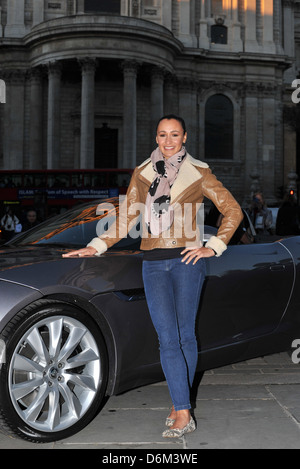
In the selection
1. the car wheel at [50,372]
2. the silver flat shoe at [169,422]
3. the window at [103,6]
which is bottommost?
the silver flat shoe at [169,422]

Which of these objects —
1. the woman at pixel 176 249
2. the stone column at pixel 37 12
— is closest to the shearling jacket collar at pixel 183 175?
the woman at pixel 176 249

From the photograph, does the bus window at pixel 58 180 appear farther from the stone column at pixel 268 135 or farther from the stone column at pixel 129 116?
the stone column at pixel 268 135

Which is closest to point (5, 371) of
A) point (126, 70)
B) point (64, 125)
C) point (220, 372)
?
point (220, 372)

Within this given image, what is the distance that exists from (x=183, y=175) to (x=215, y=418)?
61.2 inches

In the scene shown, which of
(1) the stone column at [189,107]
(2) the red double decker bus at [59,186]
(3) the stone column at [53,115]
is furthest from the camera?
(1) the stone column at [189,107]

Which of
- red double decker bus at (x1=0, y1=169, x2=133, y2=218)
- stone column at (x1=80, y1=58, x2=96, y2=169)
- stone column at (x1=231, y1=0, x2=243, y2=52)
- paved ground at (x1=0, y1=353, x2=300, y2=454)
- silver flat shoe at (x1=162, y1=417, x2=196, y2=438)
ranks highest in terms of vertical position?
stone column at (x1=231, y1=0, x2=243, y2=52)

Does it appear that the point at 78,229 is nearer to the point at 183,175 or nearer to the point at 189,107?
the point at 183,175

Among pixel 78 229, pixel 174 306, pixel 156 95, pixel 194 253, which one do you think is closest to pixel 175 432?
pixel 174 306

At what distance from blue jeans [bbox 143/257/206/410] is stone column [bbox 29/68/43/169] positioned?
3456cm

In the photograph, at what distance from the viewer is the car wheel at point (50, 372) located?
10.1ft

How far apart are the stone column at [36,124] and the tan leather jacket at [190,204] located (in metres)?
34.4

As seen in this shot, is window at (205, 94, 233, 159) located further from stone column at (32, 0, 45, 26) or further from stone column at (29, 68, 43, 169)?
stone column at (32, 0, 45, 26)

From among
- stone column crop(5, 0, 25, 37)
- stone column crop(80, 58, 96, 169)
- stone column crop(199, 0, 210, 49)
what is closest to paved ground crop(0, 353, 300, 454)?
stone column crop(80, 58, 96, 169)

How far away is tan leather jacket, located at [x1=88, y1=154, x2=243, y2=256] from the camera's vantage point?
10.6 ft
